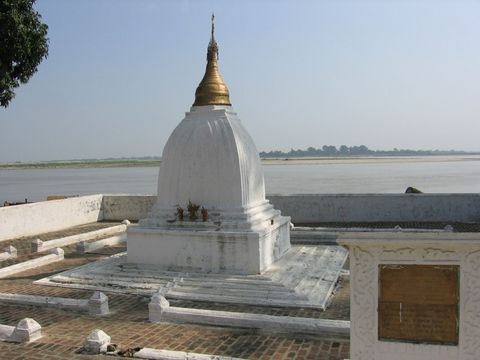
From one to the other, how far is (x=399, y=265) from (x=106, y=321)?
6.19 m

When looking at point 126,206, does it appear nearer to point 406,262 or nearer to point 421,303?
point 406,262

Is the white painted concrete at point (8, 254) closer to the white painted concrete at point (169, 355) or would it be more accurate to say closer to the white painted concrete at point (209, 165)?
the white painted concrete at point (209, 165)

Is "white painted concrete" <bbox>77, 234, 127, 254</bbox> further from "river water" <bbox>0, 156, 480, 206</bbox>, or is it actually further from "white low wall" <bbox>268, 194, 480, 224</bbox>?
"river water" <bbox>0, 156, 480, 206</bbox>

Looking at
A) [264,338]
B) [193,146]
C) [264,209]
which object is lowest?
[264,338]

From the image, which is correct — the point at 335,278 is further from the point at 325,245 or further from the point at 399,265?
the point at 399,265

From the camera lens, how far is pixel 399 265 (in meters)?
5.22

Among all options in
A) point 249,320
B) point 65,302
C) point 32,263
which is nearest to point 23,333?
point 65,302

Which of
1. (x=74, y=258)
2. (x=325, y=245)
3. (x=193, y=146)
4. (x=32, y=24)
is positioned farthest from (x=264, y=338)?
(x=32, y=24)

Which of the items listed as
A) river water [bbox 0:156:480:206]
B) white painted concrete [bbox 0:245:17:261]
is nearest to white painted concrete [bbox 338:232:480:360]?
white painted concrete [bbox 0:245:17:261]

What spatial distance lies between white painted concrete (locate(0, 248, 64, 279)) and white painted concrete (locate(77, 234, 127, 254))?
773 millimetres

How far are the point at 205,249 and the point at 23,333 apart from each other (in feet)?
15.5

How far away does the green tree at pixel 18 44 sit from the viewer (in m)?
14.2

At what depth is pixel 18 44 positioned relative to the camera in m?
14.6

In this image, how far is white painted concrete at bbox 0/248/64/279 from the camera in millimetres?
13141
